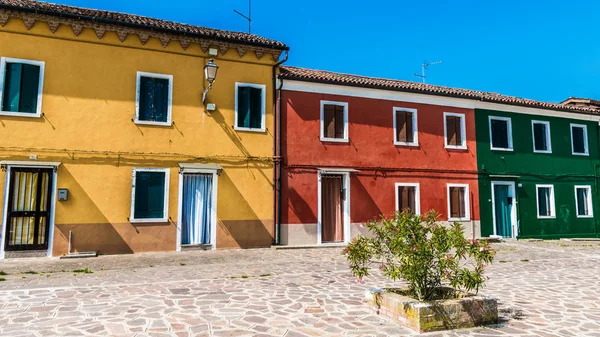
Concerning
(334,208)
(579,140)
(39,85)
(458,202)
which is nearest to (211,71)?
(39,85)

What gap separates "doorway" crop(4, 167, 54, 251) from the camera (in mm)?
11156

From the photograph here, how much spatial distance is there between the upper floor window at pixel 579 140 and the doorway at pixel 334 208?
41.4 ft

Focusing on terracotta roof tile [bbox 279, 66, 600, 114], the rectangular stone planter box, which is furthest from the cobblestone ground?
terracotta roof tile [bbox 279, 66, 600, 114]

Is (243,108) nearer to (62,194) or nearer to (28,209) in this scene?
(62,194)

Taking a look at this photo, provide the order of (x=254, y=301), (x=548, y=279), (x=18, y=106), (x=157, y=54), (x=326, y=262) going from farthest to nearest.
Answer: (x=157, y=54) → (x=18, y=106) → (x=326, y=262) → (x=548, y=279) → (x=254, y=301)

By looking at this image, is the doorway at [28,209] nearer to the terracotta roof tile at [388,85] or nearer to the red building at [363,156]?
the red building at [363,156]

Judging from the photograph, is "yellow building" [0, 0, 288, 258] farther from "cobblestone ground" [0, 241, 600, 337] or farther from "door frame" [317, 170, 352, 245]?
"door frame" [317, 170, 352, 245]

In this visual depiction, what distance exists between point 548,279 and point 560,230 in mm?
12282

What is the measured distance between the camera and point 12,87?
11.4 meters

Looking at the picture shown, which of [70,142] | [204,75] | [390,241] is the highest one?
[204,75]

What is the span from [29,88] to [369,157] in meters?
11.3

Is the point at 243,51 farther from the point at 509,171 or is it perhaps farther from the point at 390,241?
the point at 509,171

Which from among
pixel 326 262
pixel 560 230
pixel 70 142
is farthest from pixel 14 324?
pixel 560 230

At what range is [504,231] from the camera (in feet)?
57.8
